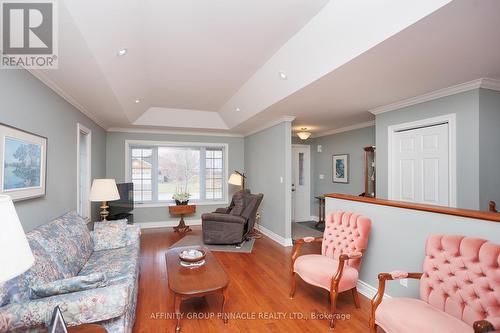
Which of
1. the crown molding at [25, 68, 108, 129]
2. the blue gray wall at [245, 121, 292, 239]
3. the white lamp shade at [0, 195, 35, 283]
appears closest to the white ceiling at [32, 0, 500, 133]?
the crown molding at [25, 68, 108, 129]

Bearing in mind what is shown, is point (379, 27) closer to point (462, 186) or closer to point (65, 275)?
point (462, 186)

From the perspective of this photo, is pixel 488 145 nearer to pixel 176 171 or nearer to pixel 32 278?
pixel 32 278

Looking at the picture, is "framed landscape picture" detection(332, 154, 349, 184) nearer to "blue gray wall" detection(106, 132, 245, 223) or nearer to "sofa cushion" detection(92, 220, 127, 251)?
"blue gray wall" detection(106, 132, 245, 223)

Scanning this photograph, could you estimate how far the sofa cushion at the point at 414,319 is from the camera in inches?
61.2

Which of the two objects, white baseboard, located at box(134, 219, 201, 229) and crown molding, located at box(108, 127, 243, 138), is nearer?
crown molding, located at box(108, 127, 243, 138)

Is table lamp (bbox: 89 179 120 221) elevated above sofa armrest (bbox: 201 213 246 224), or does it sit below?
above

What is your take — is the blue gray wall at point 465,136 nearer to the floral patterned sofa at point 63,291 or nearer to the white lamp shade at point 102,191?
the floral patterned sofa at point 63,291

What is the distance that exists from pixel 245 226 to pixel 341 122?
112 inches

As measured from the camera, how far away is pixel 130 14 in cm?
205

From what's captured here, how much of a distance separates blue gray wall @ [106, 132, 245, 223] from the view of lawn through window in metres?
0.22

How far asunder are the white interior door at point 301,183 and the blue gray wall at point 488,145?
4056mm

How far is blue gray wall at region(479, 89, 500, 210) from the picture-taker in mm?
2748

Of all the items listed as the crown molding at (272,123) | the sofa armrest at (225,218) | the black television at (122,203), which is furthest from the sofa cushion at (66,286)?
the crown molding at (272,123)

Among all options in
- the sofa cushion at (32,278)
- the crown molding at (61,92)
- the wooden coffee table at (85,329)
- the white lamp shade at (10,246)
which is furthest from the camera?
the crown molding at (61,92)
